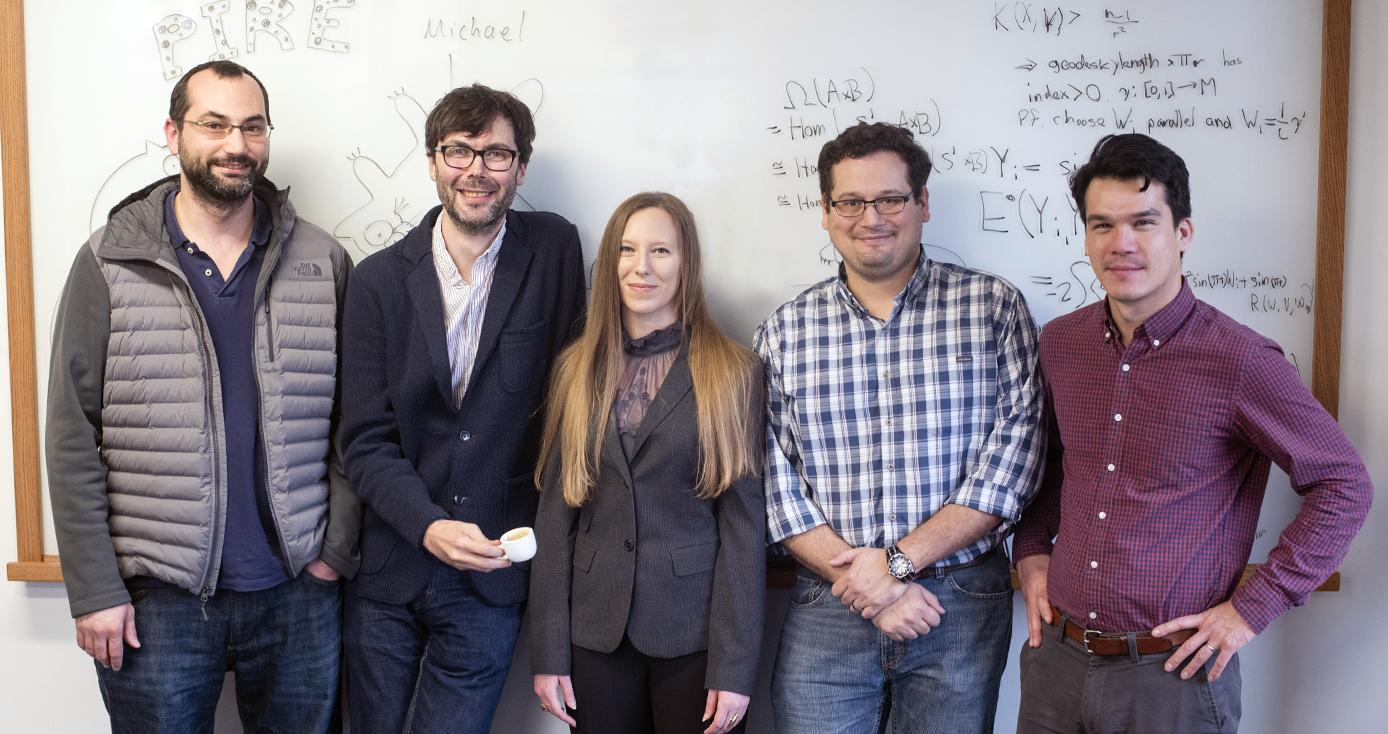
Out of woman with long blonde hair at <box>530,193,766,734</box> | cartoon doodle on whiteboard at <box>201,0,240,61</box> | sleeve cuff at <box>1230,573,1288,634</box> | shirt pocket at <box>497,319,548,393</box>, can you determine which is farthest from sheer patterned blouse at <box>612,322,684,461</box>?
cartoon doodle on whiteboard at <box>201,0,240,61</box>

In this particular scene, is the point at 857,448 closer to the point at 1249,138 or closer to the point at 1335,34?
the point at 1249,138

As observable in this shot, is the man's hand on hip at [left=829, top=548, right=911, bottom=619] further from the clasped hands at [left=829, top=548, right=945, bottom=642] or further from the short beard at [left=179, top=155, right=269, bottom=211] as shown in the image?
the short beard at [left=179, top=155, right=269, bottom=211]

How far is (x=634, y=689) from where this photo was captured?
176cm

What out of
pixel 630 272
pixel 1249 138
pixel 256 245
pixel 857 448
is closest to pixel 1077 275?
pixel 1249 138

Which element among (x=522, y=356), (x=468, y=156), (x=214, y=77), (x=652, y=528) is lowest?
(x=652, y=528)

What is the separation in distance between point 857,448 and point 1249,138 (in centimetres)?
136

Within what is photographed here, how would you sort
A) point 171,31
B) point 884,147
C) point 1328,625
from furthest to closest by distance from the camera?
point 171,31
point 1328,625
point 884,147

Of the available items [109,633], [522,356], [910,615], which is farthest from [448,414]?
[910,615]

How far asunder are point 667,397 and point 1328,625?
74.0 inches

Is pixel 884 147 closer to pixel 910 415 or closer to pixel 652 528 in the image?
pixel 910 415

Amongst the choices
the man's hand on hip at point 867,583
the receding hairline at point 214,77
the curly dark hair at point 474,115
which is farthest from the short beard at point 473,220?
the man's hand on hip at point 867,583

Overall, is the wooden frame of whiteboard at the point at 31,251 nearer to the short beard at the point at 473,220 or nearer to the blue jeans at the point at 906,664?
the blue jeans at the point at 906,664

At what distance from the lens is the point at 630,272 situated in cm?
183

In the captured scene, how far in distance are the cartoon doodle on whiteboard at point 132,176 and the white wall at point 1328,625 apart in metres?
0.20
